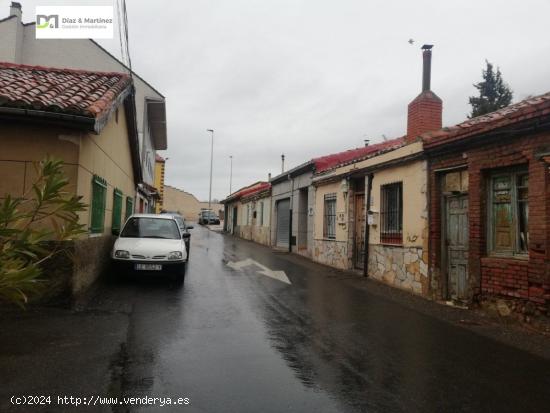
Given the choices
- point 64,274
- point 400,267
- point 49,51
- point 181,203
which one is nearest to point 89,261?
point 64,274

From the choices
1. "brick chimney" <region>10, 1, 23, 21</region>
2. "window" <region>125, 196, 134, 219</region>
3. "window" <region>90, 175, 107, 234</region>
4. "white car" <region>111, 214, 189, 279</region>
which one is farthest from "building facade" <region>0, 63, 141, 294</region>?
"brick chimney" <region>10, 1, 23, 21</region>

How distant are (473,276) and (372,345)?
11.4 feet

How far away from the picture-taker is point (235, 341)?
569cm

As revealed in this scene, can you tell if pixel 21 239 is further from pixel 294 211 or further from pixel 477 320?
pixel 294 211

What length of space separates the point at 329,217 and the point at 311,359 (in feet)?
37.3

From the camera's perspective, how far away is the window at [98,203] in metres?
9.17

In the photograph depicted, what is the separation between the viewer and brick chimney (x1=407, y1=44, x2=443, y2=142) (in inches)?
491

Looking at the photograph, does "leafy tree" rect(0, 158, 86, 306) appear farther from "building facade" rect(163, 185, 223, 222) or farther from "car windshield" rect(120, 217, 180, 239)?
"building facade" rect(163, 185, 223, 222)

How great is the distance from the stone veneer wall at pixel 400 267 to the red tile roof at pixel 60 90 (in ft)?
24.0

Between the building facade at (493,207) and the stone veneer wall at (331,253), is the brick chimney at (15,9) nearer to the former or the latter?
the stone veneer wall at (331,253)

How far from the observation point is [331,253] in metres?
15.6

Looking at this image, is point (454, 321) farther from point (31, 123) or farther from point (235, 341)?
point (31, 123)

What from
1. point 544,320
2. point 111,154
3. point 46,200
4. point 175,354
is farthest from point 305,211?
point 46,200

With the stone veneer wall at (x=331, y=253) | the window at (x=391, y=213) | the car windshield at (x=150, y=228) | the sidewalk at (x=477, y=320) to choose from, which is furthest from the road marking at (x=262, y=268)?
the window at (x=391, y=213)
